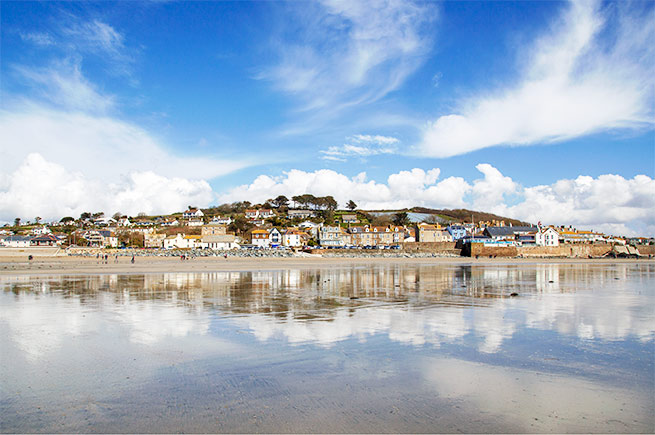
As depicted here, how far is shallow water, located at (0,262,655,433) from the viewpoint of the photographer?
498 cm

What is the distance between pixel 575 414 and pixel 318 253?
68.8 m

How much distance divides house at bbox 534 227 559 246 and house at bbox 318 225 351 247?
3857 cm

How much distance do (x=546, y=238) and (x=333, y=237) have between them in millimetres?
43795

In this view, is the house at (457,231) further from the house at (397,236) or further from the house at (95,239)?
the house at (95,239)

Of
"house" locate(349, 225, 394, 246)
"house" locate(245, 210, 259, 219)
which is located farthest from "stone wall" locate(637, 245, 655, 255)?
"house" locate(245, 210, 259, 219)

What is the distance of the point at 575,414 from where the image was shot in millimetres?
5145

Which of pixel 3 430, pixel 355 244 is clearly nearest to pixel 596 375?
pixel 3 430

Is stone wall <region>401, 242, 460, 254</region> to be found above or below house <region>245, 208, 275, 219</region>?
below

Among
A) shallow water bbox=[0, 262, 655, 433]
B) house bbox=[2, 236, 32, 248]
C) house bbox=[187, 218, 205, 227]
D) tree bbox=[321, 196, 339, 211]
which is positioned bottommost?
shallow water bbox=[0, 262, 655, 433]

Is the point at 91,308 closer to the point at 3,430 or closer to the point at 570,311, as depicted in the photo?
the point at 3,430

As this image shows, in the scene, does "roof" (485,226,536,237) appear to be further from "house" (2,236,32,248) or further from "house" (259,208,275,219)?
"house" (2,236,32,248)

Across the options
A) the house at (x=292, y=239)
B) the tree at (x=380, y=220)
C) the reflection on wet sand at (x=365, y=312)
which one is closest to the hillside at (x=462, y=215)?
the tree at (x=380, y=220)

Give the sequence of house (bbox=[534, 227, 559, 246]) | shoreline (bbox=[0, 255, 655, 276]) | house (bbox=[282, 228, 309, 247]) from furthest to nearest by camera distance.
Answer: house (bbox=[282, 228, 309, 247])
house (bbox=[534, 227, 559, 246])
shoreline (bbox=[0, 255, 655, 276])

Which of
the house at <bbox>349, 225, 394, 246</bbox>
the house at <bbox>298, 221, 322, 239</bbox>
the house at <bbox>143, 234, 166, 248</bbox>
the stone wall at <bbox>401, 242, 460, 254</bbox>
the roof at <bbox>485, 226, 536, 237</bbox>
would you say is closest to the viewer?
the stone wall at <bbox>401, 242, 460, 254</bbox>
